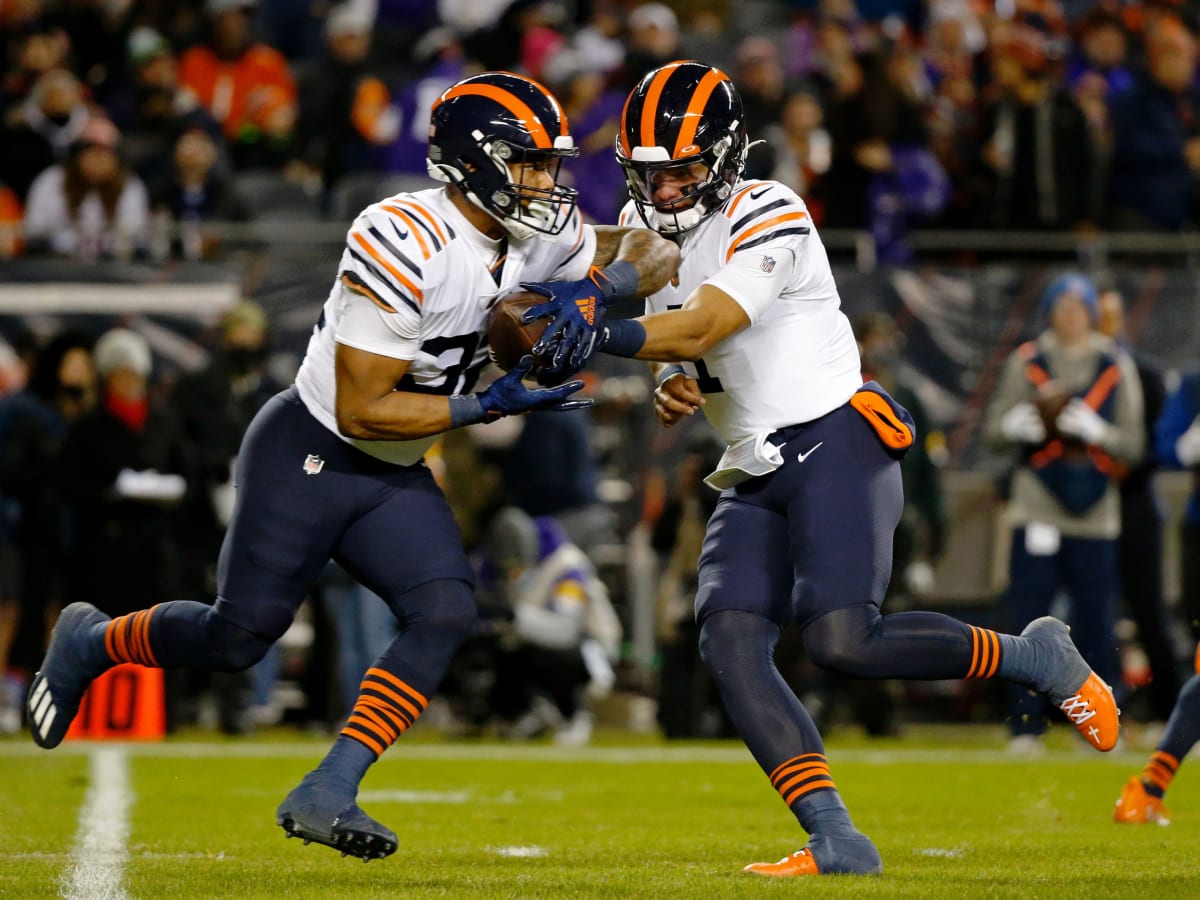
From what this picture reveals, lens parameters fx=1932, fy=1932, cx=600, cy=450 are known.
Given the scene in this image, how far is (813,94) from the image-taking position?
12219mm

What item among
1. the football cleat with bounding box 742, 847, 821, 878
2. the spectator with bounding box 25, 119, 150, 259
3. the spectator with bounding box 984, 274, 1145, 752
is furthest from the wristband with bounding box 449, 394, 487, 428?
the spectator with bounding box 25, 119, 150, 259

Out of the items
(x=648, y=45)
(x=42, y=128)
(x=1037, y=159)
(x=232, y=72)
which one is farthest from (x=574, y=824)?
(x=232, y=72)

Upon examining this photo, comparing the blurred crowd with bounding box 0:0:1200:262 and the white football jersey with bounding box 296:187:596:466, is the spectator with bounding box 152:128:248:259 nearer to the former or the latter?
the blurred crowd with bounding box 0:0:1200:262

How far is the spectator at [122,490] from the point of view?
380 inches

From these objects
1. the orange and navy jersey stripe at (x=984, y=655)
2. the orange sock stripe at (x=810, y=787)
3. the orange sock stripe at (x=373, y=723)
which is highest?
the orange and navy jersey stripe at (x=984, y=655)

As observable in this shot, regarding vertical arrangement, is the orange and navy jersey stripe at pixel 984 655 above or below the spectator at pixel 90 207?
below

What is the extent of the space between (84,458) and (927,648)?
6.05 meters

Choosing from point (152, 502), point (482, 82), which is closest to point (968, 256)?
point (152, 502)

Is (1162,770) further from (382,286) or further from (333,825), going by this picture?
(382,286)

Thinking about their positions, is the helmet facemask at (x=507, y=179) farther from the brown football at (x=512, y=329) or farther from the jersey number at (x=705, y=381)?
the jersey number at (x=705, y=381)

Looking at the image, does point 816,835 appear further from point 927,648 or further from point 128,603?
point 128,603

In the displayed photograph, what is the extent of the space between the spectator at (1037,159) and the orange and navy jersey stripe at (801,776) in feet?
23.8

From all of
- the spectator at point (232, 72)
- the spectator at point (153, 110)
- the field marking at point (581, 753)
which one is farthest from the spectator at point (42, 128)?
the field marking at point (581, 753)

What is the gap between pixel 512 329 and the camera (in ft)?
15.4
